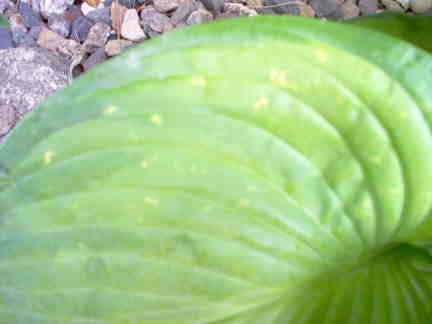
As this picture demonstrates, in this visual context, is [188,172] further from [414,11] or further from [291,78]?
[414,11]

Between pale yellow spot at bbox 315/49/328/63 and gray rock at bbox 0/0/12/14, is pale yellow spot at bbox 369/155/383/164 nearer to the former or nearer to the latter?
pale yellow spot at bbox 315/49/328/63

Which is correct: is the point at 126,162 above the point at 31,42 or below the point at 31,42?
above

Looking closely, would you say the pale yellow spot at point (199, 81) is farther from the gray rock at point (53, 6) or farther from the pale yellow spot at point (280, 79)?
the gray rock at point (53, 6)

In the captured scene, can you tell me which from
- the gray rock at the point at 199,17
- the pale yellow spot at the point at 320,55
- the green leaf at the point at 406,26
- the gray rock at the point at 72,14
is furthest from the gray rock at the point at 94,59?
the pale yellow spot at the point at 320,55

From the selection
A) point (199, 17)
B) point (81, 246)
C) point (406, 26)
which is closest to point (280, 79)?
point (81, 246)

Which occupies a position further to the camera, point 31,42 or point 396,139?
point 31,42

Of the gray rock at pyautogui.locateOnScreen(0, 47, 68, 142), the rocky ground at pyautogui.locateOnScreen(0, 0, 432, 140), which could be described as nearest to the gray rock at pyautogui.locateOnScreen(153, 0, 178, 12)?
the rocky ground at pyautogui.locateOnScreen(0, 0, 432, 140)

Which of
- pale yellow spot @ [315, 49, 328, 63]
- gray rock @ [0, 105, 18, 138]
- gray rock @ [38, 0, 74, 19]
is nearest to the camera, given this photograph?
pale yellow spot @ [315, 49, 328, 63]

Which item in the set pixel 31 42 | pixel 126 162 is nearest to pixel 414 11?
pixel 31 42
